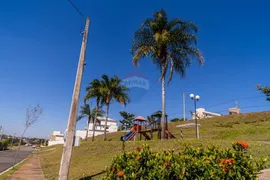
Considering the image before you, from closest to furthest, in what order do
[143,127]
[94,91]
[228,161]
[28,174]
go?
1. [228,161]
2. [28,174]
3. [143,127]
4. [94,91]

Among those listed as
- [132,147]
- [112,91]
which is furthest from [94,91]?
[132,147]

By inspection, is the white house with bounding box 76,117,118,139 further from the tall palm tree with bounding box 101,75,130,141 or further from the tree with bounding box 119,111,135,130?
the tall palm tree with bounding box 101,75,130,141

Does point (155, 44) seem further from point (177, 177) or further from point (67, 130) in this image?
point (177, 177)

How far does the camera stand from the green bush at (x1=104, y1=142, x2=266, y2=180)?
257 centimetres

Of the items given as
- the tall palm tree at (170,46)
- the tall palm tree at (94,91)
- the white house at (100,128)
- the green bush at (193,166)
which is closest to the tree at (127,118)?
the white house at (100,128)

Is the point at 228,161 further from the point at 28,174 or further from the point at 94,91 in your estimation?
the point at 94,91

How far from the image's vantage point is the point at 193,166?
2.70 meters

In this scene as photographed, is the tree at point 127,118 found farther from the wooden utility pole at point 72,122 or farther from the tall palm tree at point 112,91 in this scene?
the wooden utility pole at point 72,122

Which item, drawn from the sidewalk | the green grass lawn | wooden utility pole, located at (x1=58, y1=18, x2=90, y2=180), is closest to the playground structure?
the green grass lawn

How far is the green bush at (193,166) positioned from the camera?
2572mm

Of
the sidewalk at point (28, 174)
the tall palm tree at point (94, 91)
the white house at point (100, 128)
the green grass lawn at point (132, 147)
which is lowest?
the sidewalk at point (28, 174)

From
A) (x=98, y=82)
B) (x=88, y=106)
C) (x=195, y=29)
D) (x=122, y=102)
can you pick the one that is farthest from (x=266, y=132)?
(x=88, y=106)

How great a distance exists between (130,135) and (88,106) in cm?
2300

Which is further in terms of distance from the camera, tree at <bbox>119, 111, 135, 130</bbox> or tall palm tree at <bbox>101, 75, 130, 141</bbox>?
tree at <bbox>119, 111, 135, 130</bbox>
